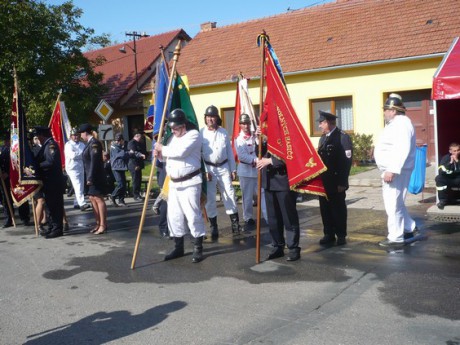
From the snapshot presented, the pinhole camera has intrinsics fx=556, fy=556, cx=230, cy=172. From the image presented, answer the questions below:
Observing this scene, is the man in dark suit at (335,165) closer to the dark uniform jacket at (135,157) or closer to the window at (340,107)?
the dark uniform jacket at (135,157)

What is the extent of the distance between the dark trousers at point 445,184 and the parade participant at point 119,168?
7.10 metres

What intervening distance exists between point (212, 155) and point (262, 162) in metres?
2.08

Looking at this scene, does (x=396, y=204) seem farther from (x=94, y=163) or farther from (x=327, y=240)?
(x=94, y=163)

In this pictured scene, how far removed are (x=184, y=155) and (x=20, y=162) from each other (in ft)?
12.4

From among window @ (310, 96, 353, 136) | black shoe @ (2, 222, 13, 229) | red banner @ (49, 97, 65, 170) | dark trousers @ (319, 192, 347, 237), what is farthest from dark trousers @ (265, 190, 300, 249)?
window @ (310, 96, 353, 136)

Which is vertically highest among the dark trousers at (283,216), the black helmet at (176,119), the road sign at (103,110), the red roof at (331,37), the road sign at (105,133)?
the red roof at (331,37)

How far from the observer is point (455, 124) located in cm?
1084

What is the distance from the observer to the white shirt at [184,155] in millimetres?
6863

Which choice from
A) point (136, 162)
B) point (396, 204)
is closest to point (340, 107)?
point (136, 162)

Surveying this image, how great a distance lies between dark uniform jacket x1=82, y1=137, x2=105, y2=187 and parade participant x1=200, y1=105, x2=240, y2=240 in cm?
180

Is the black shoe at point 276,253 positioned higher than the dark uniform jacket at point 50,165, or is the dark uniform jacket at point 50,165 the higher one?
the dark uniform jacket at point 50,165

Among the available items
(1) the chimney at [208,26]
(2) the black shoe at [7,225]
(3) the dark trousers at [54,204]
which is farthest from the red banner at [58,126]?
(1) the chimney at [208,26]

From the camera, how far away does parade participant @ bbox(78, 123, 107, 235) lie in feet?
29.9

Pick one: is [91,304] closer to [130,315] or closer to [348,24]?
[130,315]
